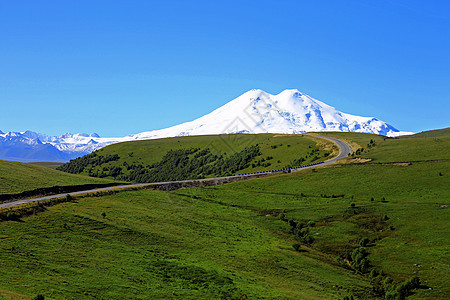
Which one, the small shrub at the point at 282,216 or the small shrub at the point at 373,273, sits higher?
the small shrub at the point at 282,216

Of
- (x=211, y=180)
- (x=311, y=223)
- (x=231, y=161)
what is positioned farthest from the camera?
(x=231, y=161)

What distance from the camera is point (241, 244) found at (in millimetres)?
60094

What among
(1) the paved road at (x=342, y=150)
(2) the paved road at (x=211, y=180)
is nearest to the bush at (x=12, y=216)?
(2) the paved road at (x=211, y=180)

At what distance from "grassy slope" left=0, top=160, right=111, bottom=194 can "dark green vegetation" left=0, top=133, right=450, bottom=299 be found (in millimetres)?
10454

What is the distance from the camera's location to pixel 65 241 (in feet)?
160

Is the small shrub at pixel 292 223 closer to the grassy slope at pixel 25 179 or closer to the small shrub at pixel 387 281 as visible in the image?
the small shrub at pixel 387 281

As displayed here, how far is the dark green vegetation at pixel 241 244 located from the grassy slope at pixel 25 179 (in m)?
10.5

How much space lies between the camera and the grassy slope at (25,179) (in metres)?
68.4

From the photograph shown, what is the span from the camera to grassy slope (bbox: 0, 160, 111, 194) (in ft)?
224

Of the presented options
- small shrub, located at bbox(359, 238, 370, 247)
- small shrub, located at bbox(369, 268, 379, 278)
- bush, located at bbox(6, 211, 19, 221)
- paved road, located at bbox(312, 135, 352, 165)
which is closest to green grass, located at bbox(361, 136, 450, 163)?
paved road, located at bbox(312, 135, 352, 165)

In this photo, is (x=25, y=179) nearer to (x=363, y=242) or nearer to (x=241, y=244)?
(x=241, y=244)

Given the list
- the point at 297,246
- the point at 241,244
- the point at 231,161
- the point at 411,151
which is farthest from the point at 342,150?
the point at 241,244

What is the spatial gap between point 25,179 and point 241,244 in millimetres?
41299

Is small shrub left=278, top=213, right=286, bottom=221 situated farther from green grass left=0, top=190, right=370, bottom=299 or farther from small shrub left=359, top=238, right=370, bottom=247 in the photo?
small shrub left=359, top=238, right=370, bottom=247
